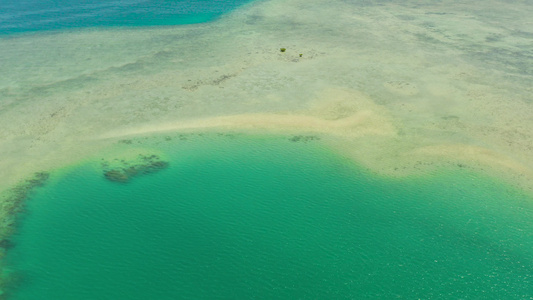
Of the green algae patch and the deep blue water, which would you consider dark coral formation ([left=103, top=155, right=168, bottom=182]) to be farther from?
the deep blue water

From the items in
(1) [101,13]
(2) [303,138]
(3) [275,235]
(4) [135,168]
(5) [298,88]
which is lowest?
(3) [275,235]

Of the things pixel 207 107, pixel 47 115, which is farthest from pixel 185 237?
pixel 47 115

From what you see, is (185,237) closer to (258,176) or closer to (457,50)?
(258,176)

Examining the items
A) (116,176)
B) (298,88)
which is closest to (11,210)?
(116,176)

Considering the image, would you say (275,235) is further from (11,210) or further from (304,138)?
(11,210)

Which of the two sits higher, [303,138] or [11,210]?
[303,138]

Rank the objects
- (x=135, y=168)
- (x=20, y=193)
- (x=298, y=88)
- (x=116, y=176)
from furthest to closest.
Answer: (x=298, y=88) → (x=135, y=168) → (x=116, y=176) → (x=20, y=193)

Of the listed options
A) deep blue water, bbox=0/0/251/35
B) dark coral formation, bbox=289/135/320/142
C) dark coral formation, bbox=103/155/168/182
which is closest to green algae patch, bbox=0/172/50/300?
dark coral formation, bbox=103/155/168/182
